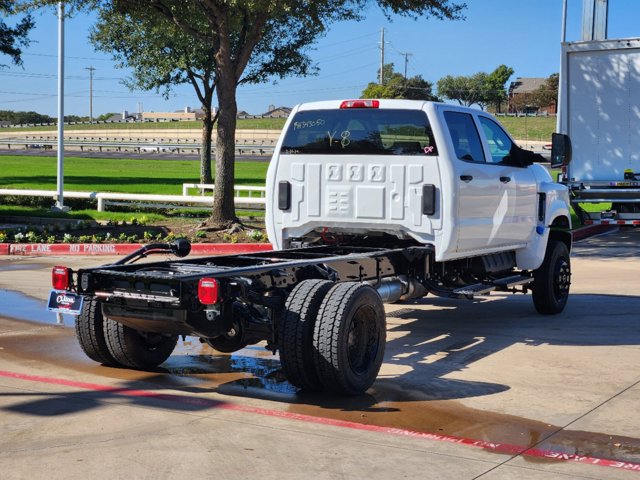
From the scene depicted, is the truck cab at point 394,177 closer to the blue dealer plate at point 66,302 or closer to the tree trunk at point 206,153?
the blue dealer plate at point 66,302

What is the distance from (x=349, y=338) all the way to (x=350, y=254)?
150cm

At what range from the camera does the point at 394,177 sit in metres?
9.21

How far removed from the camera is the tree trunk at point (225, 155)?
1919cm

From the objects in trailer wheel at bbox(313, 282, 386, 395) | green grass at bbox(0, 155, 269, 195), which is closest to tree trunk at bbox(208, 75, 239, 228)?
green grass at bbox(0, 155, 269, 195)

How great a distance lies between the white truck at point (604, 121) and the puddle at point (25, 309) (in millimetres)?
11428

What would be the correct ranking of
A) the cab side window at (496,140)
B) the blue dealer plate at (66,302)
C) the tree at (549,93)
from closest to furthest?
the blue dealer plate at (66,302), the cab side window at (496,140), the tree at (549,93)

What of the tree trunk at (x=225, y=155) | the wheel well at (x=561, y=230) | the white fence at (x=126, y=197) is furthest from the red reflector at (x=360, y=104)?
the white fence at (x=126, y=197)

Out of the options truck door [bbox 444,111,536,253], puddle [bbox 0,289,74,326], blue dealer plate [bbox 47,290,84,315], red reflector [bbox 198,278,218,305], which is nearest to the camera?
red reflector [bbox 198,278,218,305]

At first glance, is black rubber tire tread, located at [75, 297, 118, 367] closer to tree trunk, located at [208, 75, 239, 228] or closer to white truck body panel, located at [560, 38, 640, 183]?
tree trunk, located at [208, 75, 239, 228]

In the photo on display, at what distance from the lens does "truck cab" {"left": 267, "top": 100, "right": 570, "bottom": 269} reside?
9.08 m

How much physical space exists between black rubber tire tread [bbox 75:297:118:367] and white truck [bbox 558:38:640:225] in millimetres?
13395

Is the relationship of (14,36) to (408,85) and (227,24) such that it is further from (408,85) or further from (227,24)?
(408,85)

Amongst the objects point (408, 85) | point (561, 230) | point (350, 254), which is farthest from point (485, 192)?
point (408, 85)

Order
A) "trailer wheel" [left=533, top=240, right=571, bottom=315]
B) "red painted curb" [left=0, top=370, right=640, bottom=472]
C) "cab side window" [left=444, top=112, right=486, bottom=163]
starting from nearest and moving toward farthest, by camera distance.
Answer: "red painted curb" [left=0, top=370, right=640, bottom=472] → "cab side window" [left=444, top=112, right=486, bottom=163] → "trailer wheel" [left=533, top=240, right=571, bottom=315]
